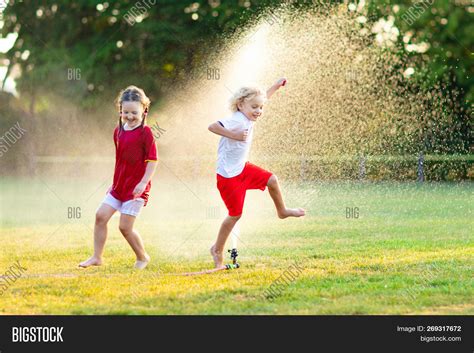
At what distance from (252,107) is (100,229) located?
1674 mm

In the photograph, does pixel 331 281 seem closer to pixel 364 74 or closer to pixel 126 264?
pixel 126 264

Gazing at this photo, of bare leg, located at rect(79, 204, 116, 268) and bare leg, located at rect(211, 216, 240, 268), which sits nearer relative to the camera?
bare leg, located at rect(211, 216, 240, 268)

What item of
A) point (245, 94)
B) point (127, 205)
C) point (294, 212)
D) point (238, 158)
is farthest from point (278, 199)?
Answer: point (127, 205)

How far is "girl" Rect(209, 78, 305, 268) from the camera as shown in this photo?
652 cm

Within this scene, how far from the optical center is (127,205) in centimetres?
675

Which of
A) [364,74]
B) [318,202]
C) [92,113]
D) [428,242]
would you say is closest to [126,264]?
[428,242]

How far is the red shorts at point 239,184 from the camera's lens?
6609 mm

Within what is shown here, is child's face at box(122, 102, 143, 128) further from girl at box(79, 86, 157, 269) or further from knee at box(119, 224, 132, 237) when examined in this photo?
knee at box(119, 224, 132, 237)

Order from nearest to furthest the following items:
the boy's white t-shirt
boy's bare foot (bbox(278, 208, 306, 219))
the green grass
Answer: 1. the green grass
2. the boy's white t-shirt
3. boy's bare foot (bbox(278, 208, 306, 219))

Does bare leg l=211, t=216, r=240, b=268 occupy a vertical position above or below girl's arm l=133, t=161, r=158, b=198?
below

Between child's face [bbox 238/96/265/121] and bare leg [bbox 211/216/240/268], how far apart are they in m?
0.87

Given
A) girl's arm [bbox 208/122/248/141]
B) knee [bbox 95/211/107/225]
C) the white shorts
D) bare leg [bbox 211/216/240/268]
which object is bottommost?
bare leg [bbox 211/216/240/268]

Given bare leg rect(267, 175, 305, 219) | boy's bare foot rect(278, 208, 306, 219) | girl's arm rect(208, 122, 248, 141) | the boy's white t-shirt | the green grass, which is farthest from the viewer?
boy's bare foot rect(278, 208, 306, 219)

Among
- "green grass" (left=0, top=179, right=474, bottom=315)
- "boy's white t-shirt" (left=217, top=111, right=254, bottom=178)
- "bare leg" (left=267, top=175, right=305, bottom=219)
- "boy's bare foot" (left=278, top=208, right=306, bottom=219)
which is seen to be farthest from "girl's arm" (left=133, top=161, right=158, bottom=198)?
"boy's bare foot" (left=278, top=208, right=306, bottom=219)
